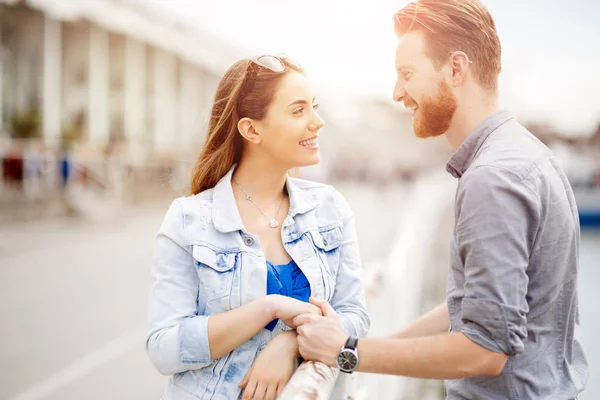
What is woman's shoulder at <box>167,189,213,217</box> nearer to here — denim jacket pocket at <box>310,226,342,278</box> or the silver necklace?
the silver necklace

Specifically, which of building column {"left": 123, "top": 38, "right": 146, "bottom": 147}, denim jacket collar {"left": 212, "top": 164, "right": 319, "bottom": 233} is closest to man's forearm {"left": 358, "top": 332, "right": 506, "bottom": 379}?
denim jacket collar {"left": 212, "top": 164, "right": 319, "bottom": 233}

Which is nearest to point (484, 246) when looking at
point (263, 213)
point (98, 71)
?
point (263, 213)

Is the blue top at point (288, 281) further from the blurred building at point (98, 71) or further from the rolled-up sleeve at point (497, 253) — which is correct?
the blurred building at point (98, 71)

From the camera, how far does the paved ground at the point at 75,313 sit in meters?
6.37

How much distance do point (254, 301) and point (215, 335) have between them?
170 mm

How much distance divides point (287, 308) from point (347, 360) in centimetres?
27

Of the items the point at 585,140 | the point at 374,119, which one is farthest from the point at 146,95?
the point at 585,140

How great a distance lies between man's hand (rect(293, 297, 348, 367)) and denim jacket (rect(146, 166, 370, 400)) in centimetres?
16

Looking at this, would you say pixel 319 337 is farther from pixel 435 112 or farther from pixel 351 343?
pixel 435 112

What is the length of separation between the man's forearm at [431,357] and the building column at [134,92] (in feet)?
89.4

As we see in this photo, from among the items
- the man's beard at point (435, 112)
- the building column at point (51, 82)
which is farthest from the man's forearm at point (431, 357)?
the building column at point (51, 82)

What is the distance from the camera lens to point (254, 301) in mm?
2195

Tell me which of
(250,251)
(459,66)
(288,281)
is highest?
(459,66)

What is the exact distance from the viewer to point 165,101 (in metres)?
32.7
